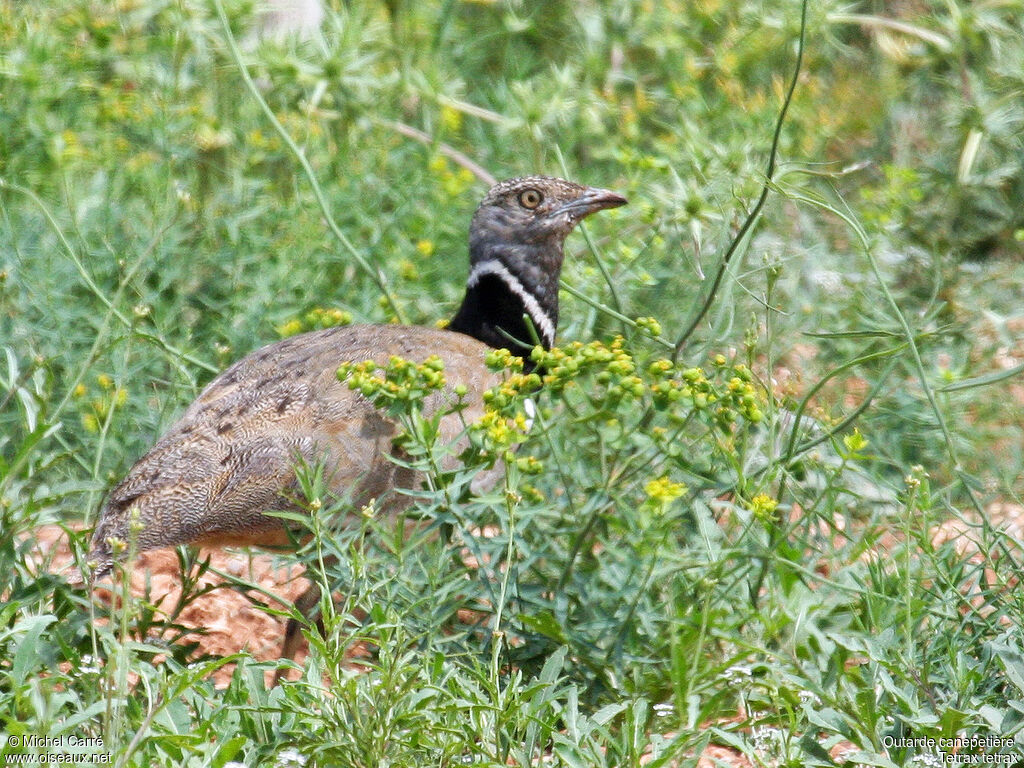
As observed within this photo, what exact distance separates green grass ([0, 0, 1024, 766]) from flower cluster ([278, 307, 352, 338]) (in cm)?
1

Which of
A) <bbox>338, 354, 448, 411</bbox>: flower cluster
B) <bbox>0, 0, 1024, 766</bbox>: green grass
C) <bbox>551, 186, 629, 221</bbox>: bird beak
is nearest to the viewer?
<bbox>0, 0, 1024, 766</bbox>: green grass

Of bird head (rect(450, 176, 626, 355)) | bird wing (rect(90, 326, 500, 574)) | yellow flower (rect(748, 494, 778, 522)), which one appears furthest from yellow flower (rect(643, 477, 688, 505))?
bird head (rect(450, 176, 626, 355))

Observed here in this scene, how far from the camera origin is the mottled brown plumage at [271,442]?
13.9 ft

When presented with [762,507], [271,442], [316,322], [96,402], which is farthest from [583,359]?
[96,402]

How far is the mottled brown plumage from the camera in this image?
423 cm

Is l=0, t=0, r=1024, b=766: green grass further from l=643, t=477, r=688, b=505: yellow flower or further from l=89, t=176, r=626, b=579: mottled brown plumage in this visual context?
l=89, t=176, r=626, b=579: mottled brown plumage

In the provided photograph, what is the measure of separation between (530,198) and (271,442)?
5.27 ft

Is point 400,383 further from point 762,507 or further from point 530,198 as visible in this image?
point 530,198

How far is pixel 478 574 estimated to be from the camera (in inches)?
157

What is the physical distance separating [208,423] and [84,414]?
3.07 ft

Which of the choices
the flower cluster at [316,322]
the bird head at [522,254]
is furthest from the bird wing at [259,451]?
the bird head at [522,254]

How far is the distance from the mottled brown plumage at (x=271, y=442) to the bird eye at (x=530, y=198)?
0.67 metres

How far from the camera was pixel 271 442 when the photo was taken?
14.3ft

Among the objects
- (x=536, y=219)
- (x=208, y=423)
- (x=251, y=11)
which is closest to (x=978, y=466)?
(x=536, y=219)
